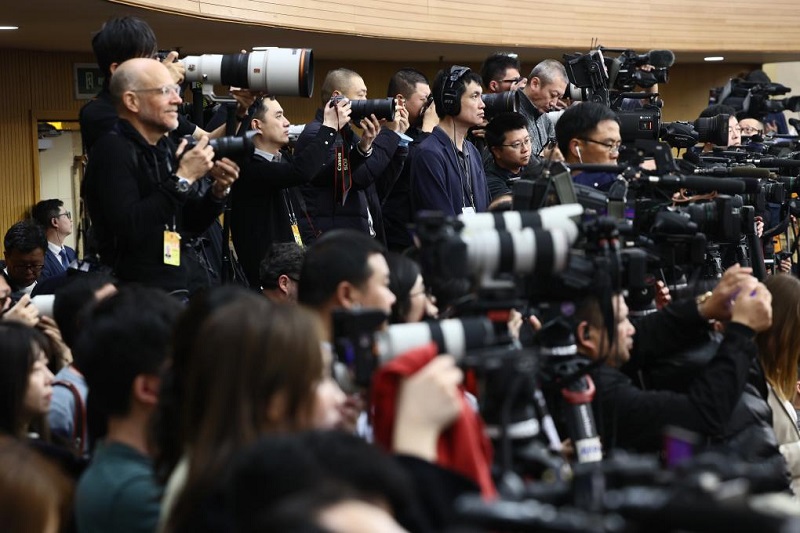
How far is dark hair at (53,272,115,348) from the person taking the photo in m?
3.19

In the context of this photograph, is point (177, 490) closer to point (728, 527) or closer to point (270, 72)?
point (728, 527)

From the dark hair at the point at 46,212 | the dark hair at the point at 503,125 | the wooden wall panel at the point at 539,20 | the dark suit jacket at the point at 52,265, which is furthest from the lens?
the wooden wall panel at the point at 539,20

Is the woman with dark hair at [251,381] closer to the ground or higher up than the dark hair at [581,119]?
closer to the ground

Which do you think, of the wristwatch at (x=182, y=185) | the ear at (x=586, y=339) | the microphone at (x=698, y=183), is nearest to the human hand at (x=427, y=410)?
the ear at (x=586, y=339)

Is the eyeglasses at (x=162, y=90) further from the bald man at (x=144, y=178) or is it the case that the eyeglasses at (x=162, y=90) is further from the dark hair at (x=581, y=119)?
the dark hair at (x=581, y=119)

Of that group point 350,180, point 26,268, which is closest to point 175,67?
point 350,180

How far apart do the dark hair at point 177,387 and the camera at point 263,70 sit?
2010 millimetres

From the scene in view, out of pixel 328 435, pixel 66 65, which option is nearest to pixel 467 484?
pixel 328 435

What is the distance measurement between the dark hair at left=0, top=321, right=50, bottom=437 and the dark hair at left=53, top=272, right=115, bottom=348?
0.56 m

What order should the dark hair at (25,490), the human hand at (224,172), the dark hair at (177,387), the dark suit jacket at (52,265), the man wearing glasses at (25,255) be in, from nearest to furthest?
the dark hair at (25,490)
the dark hair at (177,387)
the human hand at (224,172)
the man wearing glasses at (25,255)
the dark suit jacket at (52,265)

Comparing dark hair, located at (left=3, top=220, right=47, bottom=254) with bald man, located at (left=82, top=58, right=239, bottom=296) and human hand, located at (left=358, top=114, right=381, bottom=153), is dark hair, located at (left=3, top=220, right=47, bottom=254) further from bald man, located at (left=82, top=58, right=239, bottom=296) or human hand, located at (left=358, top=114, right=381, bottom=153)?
bald man, located at (left=82, top=58, right=239, bottom=296)

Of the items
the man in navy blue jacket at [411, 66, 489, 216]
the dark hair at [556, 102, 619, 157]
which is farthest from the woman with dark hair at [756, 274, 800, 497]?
the man in navy blue jacket at [411, 66, 489, 216]

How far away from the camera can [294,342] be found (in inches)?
74.4

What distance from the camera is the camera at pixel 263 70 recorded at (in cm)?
408
